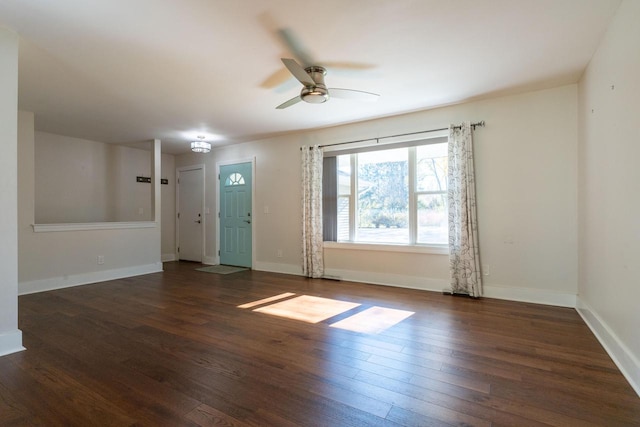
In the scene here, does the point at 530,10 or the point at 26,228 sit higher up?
the point at 530,10

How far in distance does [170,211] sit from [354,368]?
6355mm

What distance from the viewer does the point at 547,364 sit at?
213 centimetres

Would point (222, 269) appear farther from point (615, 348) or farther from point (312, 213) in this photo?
point (615, 348)

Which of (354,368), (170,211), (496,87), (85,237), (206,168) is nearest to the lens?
(354,368)

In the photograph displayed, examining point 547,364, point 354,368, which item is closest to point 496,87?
point 547,364

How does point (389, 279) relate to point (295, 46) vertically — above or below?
below

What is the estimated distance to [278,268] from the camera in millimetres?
5605

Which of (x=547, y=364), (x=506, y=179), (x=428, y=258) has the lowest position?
(x=547, y=364)

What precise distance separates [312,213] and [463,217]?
2265mm

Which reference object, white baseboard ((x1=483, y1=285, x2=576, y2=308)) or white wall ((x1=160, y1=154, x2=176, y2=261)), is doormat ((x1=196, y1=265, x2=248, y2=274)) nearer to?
white wall ((x1=160, y1=154, x2=176, y2=261))

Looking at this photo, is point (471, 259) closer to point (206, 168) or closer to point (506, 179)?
point (506, 179)

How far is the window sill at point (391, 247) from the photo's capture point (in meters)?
4.11

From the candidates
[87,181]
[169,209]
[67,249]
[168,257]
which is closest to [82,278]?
[67,249]

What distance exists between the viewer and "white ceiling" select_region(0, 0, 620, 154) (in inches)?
82.1
